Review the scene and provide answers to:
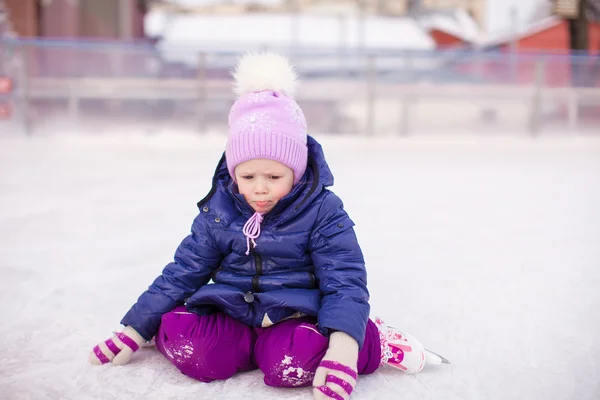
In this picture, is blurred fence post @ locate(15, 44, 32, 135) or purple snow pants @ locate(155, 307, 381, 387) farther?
blurred fence post @ locate(15, 44, 32, 135)

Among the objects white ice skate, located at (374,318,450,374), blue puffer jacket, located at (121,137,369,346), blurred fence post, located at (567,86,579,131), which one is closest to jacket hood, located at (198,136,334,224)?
blue puffer jacket, located at (121,137,369,346)

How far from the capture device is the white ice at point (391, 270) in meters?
1.35

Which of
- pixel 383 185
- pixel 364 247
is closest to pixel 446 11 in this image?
pixel 383 185

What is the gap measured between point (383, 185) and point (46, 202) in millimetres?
2167

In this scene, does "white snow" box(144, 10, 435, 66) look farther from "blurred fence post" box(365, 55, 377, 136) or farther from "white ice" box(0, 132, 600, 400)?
"white ice" box(0, 132, 600, 400)

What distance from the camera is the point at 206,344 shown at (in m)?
1.34

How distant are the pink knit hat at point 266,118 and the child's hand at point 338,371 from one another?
1.32 ft

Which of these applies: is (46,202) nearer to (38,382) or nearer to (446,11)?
(38,382)

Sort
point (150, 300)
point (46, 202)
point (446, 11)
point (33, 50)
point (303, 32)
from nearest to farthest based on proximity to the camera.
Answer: point (150, 300), point (46, 202), point (33, 50), point (303, 32), point (446, 11)

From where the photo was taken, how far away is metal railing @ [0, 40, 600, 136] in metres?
7.41

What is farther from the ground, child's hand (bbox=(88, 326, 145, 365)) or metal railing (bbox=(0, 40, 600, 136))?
metal railing (bbox=(0, 40, 600, 136))

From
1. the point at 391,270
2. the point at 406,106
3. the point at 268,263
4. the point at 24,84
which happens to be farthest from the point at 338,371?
the point at 406,106

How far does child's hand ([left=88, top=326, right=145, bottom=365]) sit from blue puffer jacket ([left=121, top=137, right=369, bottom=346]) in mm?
24

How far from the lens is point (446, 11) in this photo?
23453 millimetres
